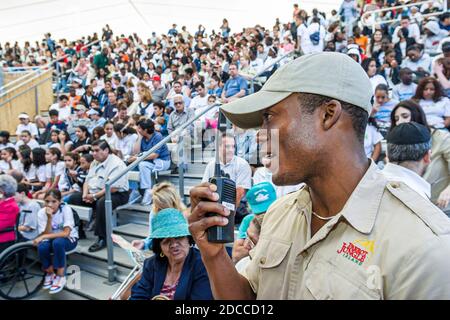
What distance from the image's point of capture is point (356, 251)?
0.99 metres

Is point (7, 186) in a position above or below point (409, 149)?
below

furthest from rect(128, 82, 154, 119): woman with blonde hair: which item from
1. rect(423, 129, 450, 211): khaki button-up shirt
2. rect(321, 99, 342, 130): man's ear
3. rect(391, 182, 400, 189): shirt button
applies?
rect(391, 182, 400, 189): shirt button

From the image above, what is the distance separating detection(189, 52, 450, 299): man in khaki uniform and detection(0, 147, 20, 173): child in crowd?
829cm

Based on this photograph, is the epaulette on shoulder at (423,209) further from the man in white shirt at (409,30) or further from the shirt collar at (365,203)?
the man in white shirt at (409,30)

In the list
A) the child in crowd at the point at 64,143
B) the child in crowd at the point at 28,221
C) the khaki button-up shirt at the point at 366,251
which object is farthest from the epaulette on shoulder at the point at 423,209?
the child in crowd at the point at 64,143

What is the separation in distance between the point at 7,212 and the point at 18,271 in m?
0.82

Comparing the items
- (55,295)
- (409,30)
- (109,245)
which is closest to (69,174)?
(55,295)

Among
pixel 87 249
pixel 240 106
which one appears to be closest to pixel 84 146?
pixel 87 249

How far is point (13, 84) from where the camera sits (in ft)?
41.0

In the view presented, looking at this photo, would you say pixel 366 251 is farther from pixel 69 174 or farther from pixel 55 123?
pixel 55 123

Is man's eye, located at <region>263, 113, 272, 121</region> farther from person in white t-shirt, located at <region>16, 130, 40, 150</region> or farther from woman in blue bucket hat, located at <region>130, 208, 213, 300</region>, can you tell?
person in white t-shirt, located at <region>16, 130, 40, 150</region>

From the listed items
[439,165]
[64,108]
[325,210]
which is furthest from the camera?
[64,108]

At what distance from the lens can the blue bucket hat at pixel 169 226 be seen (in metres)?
2.63
